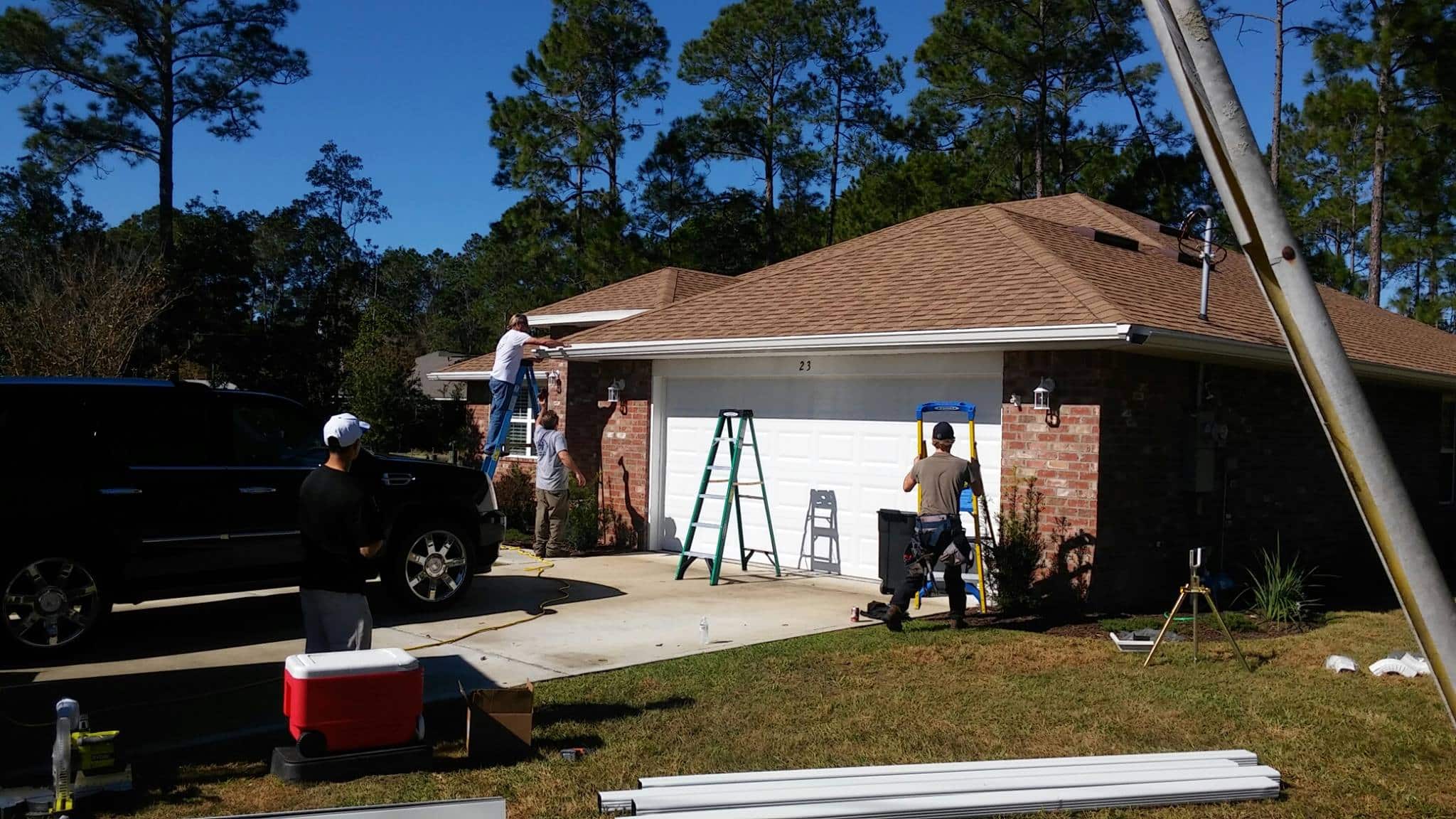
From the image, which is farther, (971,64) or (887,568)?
(971,64)

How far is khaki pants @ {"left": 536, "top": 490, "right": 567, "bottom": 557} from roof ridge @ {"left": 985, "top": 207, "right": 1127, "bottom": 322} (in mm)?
6136

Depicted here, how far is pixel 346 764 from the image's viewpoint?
562 cm

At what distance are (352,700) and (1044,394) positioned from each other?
23.1 feet

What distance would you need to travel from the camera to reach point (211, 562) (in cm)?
866

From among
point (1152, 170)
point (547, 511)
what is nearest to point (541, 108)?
point (1152, 170)

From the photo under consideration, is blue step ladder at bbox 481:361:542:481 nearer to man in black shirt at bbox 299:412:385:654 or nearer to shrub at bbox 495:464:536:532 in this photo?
shrub at bbox 495:464:536:532

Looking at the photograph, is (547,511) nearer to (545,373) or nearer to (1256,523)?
(545,373)

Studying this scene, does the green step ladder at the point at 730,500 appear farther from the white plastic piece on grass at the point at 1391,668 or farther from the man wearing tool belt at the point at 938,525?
the white plastic piece on grass at the point at 1391,668

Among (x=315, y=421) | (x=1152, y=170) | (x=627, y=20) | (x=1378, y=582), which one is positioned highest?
(x=627, y=20)

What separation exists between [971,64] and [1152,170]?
209 inches

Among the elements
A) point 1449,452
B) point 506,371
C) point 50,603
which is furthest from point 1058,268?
point 1449,452

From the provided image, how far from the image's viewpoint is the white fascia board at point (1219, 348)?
32.1ft

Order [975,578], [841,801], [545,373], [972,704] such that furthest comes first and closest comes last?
[545,373], [975,578], [972,704], [841,801]

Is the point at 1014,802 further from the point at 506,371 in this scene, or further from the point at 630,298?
the point at 630,298
